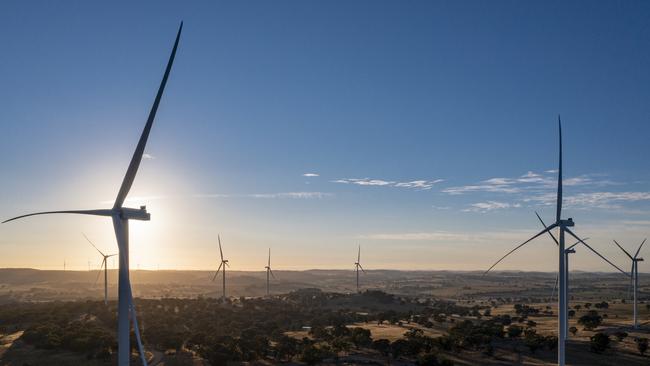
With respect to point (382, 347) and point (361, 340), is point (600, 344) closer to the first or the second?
point (382, 347)

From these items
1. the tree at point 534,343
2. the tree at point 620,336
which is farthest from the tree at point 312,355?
the tree at point 620,336

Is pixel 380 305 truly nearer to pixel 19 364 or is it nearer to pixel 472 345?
pixel 472 345

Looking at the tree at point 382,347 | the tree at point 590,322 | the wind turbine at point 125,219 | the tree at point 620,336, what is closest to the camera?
the wind turbine at point 125,219

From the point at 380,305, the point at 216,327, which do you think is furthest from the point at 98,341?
the point at 380,305

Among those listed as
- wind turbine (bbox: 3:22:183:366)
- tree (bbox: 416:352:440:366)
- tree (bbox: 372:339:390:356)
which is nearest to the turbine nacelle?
tree (bbox: 416:352:440:366)

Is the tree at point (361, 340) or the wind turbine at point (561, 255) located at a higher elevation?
the wind turbine at point (561, 255)

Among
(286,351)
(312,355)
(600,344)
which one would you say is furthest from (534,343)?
(286,351)

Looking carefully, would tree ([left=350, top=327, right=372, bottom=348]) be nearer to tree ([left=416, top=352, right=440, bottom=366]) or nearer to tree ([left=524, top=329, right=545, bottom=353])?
tree ([left=416, top=352, right=440, bottom=366])

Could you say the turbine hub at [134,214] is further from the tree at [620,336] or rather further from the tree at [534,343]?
the tree at [620,336]
